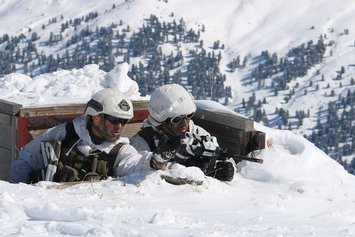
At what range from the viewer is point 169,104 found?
779cm

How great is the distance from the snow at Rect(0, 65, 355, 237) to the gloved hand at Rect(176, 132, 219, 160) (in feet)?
0.60

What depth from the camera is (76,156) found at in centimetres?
739

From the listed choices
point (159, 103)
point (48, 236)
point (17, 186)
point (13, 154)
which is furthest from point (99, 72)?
point (48, 236)

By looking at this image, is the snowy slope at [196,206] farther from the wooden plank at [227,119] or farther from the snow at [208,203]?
the wooden plank at [227,119]

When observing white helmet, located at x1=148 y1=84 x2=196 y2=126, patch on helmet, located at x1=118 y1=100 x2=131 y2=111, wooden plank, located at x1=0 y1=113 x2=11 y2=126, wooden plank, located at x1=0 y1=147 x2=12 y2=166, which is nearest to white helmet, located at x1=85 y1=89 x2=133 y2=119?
patch on helmet, located at x1=118 y1=100 x2=131 y2=111

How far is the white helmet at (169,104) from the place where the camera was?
775 centimetres

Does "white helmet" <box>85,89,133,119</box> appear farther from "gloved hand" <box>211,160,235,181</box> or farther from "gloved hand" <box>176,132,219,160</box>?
"gloved hand" <box>211,160,235,181</box>

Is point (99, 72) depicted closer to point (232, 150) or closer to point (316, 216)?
point (232, 150)

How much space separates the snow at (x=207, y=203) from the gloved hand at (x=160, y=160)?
0.21 feet

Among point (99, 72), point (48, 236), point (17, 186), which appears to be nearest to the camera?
point (48, 236)

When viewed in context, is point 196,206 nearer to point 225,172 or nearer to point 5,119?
point 225,172

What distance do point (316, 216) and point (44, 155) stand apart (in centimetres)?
248

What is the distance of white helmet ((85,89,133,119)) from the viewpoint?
7.25 m

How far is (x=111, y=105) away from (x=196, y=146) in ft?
2.77
